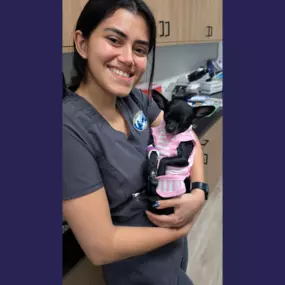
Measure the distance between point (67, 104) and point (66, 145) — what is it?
0.48ft

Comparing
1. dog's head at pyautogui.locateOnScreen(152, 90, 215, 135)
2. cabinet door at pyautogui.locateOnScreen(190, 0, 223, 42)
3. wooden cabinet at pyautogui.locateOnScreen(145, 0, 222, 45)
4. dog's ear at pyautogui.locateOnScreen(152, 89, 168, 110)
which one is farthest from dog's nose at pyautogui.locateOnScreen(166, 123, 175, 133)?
cabinet door at pyautogui.locateOnScreen(190, 0, 223, 42)

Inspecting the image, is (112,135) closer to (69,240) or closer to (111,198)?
(111,198)

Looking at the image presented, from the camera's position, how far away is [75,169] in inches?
32.2

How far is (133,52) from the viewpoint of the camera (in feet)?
3.03

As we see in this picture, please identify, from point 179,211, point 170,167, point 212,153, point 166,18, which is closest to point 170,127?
point 170,167

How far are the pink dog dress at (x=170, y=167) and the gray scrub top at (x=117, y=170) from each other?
56mm

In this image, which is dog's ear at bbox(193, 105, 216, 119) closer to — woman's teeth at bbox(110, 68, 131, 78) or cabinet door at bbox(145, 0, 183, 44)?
woman's teeth at bbox(110, 68, 131, 78)

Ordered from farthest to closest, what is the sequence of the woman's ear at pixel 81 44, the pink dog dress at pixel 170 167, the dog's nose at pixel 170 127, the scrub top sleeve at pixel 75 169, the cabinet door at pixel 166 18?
the cabinet door at pixel 166 18
the dog's nose at pixel 170 127
the pink dog dress at pixel 170 167
the woman's ear at pixel 81 44
the scrub top sleeve at pixel 75 169

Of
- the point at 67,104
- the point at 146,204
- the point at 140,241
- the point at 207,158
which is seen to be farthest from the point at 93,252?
the point at 207,158

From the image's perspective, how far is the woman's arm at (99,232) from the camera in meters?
0.82

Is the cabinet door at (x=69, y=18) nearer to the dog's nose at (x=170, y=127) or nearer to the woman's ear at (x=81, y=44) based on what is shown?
the woman's ear at (x=81, y=44)

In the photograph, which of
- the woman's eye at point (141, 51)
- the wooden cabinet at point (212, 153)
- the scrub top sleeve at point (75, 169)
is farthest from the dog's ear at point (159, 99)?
the wooden cabinet at point (212, 153)

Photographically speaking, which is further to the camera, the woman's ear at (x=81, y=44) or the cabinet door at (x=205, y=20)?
the cabinet door at (x=205, y=20)

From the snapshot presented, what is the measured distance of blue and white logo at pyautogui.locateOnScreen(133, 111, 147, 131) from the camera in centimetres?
107
